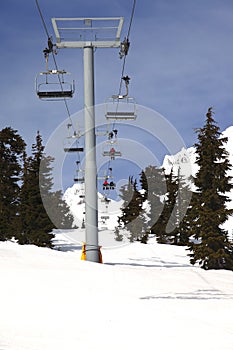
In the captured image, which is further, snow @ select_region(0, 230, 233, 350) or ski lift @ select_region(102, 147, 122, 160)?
ski lift @ select_region(102, 147, 122, 160)

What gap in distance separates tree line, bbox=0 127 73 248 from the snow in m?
24.2

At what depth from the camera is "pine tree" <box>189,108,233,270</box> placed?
27750 mm

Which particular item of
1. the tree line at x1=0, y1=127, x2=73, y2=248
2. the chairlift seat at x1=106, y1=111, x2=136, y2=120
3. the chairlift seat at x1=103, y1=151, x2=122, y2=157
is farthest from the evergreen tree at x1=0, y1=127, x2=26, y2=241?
the chairlift seat at x1=106, y1=111, x2=136, y2=120

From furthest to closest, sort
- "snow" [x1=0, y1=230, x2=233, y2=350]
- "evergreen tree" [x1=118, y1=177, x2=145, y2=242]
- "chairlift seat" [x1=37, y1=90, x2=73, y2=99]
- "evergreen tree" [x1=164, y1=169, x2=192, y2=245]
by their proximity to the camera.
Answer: "evergreen tree" [x1=118, y1=177, x2=145, y2=242] < "evergreen tree" [x1=164, y1=169, x2=192, y2=245] < "chairlift seat" [x1=37, y1=90, x2=73, y2=99] < "snow" [x1=0, y1=230, x2=233, y2=350]

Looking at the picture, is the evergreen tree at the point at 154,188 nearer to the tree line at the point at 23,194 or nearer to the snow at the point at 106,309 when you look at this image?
the tree line at the point at 23,194

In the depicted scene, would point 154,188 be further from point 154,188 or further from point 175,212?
point 175,212

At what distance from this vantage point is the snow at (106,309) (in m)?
6.15

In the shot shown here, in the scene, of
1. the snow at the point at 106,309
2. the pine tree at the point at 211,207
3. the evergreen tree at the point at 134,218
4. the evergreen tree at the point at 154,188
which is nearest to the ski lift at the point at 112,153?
the pine tree at the point at 211,207

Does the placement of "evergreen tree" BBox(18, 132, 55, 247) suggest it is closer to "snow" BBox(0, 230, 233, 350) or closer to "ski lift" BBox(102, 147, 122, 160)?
"ski lift" BBox(102, 147, 122, 160)

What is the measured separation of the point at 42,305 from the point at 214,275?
7.36 metres

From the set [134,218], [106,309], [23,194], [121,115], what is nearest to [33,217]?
[23,194]

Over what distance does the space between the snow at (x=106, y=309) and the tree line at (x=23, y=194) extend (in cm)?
2418

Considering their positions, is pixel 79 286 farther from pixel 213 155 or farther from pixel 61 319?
pixel 213 155

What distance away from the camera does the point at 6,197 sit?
4262 cm
